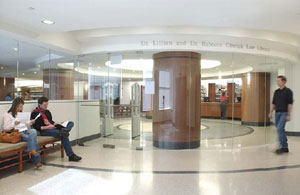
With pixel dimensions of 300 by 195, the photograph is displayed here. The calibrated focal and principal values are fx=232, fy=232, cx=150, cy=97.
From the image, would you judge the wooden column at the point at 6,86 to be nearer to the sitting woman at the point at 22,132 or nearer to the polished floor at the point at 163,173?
the sitting woman at the point at 22,132

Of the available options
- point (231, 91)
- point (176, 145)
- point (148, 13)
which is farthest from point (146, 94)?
point (148, 13)

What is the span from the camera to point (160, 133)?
7.00m

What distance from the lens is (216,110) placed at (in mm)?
7434

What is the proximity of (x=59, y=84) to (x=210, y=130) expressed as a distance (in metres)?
5.10

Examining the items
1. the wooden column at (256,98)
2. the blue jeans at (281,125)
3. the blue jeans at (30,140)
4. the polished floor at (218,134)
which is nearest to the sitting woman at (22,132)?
the blue jeans at (30,140)

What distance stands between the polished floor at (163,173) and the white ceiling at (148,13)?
10.2 feet

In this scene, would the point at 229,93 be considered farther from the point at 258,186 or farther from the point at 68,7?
the point at 68,7

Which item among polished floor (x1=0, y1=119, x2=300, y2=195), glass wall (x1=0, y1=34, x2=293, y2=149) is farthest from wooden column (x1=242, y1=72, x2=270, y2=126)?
polished floor (x1=0, y1=119, x2=300, y2=195)

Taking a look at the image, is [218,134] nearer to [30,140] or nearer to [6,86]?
[30,140]

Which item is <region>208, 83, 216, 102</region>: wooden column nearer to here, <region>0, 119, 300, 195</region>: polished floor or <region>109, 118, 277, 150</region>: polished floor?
<region>109, 118, 277, 150</region>: polished floor

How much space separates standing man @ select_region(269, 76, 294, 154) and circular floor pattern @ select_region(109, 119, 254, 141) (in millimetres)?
1520

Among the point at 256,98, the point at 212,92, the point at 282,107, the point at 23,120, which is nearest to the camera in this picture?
the point at 23,120

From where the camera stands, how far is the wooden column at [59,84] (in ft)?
23.4

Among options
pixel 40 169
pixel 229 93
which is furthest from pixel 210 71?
pixel 40 169
